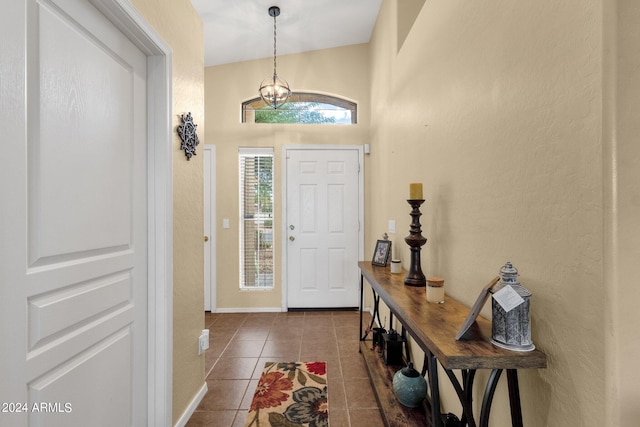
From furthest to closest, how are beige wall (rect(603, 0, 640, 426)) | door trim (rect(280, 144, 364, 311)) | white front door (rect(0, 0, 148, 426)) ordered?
door trim (rect(280, 144, 364, 311))
white front door (rect(0, 0, 148, 426))
beige wall (rect(603, 0, 640, 426))

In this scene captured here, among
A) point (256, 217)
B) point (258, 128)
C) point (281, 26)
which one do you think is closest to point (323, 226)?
point (256, 217)

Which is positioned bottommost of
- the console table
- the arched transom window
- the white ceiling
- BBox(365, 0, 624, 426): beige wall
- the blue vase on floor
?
the blue vase on floor

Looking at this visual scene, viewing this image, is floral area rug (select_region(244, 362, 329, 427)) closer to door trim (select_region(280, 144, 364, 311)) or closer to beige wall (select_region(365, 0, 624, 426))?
beige wall (select_region(365, 0, 624, 426))

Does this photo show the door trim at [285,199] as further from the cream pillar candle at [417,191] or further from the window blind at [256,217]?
the cream pillar candle at [417,191]

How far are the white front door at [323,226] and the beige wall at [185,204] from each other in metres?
1.75

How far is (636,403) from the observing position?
2.40ft

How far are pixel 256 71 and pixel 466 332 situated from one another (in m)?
3.72

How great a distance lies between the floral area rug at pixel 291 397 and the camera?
185cm

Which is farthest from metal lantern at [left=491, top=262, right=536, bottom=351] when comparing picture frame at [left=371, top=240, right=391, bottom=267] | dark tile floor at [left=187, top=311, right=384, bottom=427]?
picture frame at [left=371, top=240, right=391, bottom=267]

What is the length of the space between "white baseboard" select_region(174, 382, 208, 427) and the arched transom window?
9.59 feet

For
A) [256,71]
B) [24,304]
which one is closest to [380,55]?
[256,71]

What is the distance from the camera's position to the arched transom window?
3854 mm

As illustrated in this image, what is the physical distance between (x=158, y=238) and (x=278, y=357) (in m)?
1.58

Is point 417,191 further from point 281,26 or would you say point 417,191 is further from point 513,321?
point 281,26
